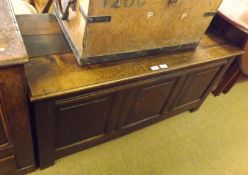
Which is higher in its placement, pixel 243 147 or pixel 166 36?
pixel 166 36

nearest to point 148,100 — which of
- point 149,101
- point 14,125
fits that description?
point 149,101

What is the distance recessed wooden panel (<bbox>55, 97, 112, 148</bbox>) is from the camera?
105 centimetres

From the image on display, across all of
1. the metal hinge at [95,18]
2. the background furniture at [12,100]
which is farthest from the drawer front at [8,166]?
the metal hinge at [95,18]

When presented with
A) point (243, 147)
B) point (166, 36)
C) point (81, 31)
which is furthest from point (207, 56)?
point (243, 147)

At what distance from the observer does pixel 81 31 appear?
3.15 ft

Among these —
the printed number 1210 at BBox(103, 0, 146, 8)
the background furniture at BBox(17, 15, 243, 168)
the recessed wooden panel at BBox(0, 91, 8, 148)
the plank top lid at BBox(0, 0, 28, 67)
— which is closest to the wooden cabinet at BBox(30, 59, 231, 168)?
the background furniture at BBox(17, 15, 243, 168)

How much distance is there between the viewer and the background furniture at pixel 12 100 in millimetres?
715

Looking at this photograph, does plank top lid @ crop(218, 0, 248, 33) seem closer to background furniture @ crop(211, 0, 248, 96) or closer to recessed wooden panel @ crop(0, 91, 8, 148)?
background furniture @ crop(211, 0, 248, 96)

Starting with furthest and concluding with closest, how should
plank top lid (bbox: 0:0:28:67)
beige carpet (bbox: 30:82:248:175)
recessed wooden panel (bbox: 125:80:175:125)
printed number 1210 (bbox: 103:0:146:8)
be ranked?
beige carpet (bbox: 30:82:248:175)
recessed wooden panel (bbox: 125:80:175:125)
printed number 1210 (bbox: 103:0:146:8)
plank top lid (bbox: 0:0:28:67)

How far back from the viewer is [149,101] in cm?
136

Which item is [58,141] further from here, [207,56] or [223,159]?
[223,159]

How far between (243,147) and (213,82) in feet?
1.96

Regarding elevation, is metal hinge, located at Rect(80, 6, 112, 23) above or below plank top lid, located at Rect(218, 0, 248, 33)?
above

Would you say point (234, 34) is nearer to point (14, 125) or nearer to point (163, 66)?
point (163, 66)
